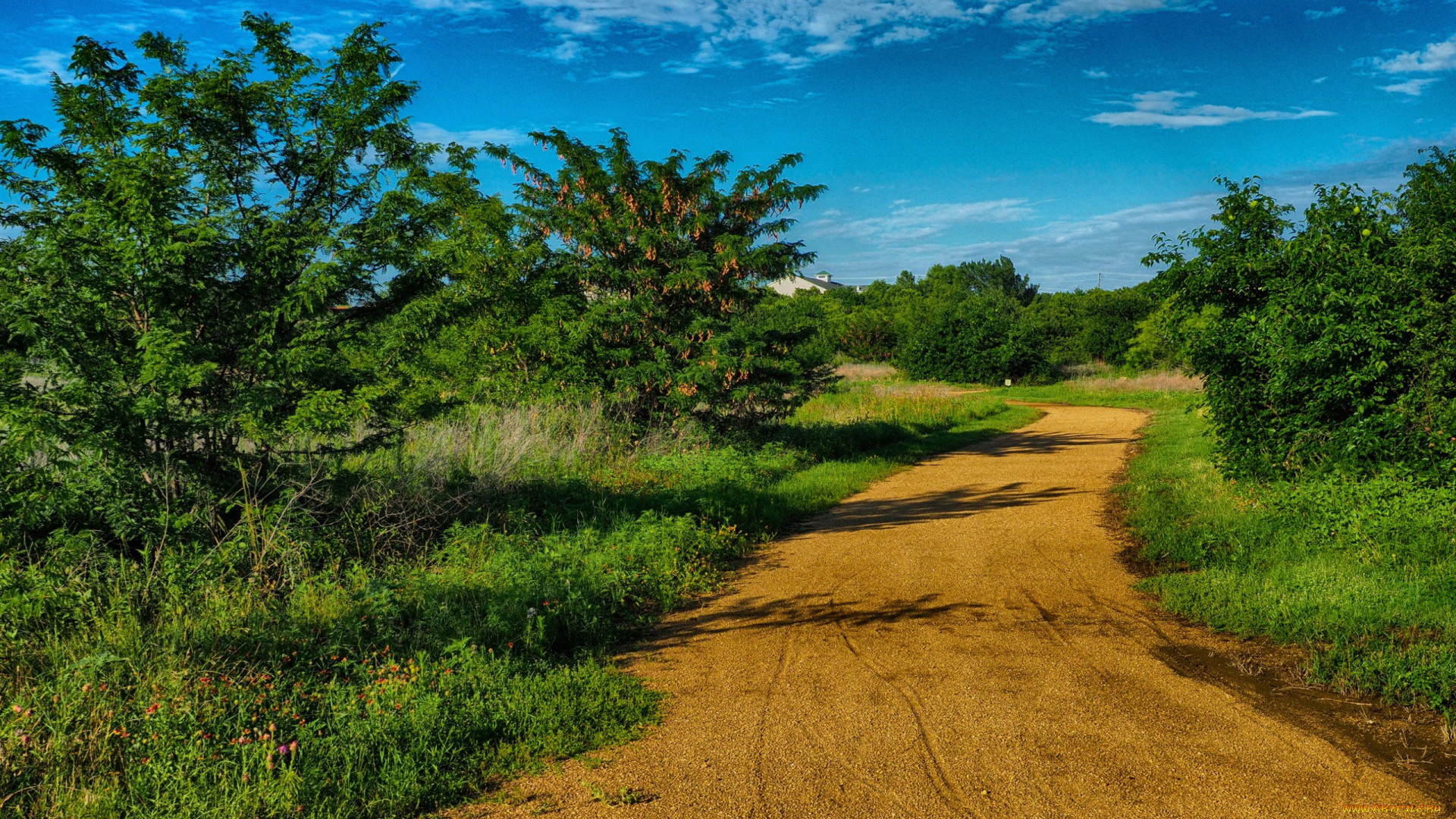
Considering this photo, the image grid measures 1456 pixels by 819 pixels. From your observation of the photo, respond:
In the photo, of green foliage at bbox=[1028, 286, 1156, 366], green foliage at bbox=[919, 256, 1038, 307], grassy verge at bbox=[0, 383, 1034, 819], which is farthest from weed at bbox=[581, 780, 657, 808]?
green foliage at bbox=[919, 256, 1038, 307]

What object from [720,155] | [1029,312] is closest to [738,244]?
[720,155]

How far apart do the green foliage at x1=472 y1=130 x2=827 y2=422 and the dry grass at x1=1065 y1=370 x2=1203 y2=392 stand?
24876mm

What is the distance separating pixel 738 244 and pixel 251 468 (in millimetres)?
9237

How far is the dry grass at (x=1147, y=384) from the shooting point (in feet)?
113

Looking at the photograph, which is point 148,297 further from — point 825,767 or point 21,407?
point 825,767

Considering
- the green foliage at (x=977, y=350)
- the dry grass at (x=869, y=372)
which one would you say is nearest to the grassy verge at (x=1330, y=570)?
the dry grass at (x=869, y=372)

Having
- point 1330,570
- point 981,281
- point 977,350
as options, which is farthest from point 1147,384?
point 981,281

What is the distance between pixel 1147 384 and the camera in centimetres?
3641

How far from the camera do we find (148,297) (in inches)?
238

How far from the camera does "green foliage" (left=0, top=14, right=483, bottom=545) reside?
5609 millimetres

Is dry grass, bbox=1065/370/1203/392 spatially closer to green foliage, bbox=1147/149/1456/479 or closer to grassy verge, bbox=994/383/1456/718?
green foliage, bbox=1147/149/1456/479

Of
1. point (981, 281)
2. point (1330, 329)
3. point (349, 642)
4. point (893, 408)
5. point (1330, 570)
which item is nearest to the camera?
point (349, 642)

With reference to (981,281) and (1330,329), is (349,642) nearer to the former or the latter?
(1330,329)

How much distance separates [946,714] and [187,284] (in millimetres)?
6334
